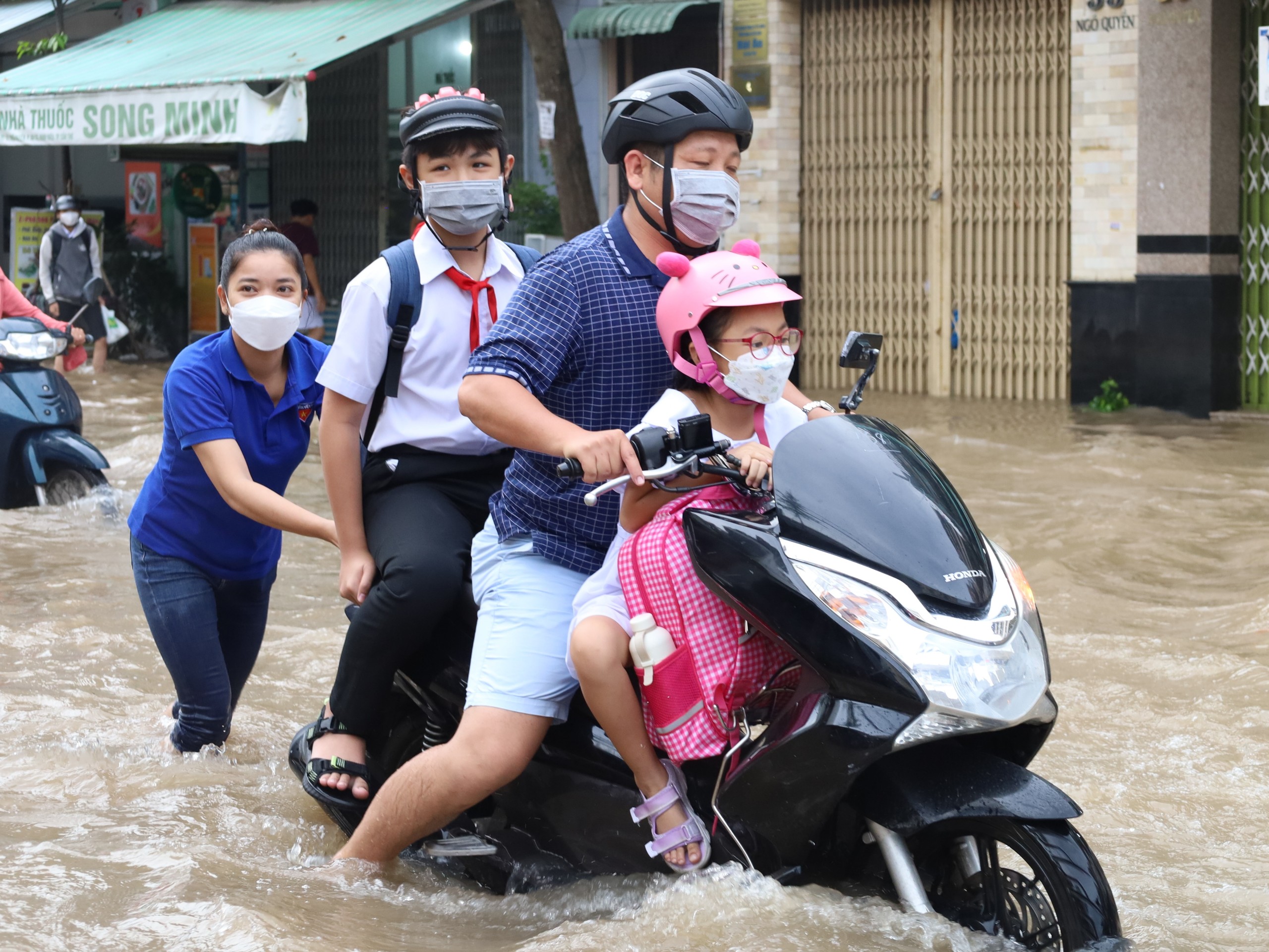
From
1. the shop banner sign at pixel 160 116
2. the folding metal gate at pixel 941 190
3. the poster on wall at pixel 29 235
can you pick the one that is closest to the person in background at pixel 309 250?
the shop banner sign at pixel 160 116

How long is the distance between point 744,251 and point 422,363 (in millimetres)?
912

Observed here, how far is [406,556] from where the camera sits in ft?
11.1

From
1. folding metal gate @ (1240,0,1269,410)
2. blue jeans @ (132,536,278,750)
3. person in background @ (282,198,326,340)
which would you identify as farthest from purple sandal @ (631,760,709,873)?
person in background @ (282,198,326,340)

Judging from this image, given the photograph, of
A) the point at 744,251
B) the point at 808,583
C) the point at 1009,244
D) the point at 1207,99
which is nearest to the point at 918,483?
the point at 808,583

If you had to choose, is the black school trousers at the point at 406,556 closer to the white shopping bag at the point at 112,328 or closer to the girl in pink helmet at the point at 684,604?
the girl in pink helmet at the point at 684,604

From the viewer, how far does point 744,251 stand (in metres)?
3.13

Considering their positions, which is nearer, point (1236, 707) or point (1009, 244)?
point (1236, 707)

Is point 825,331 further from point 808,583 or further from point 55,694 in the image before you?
point 808,583

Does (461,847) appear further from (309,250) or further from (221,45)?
(221,45)

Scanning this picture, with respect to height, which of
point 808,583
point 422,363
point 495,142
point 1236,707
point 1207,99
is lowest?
point 1236,707

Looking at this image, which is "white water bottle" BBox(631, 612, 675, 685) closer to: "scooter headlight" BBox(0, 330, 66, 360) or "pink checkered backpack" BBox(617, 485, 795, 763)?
"pink checkered backpack" BBox(617, 485, 795, 763)

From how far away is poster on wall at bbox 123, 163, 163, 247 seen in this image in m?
17.7

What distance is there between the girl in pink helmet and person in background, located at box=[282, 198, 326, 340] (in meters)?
11.2

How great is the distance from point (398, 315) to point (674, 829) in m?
1.39
